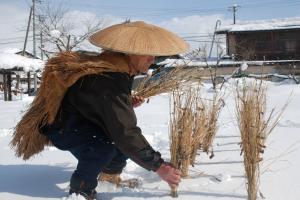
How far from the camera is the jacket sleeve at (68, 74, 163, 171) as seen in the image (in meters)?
1.97

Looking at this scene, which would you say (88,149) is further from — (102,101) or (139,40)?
(139,40)

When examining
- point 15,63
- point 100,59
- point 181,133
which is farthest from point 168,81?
point 15,63

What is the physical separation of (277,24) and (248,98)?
23.6 metres

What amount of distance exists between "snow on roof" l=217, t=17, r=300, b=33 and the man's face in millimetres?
22823

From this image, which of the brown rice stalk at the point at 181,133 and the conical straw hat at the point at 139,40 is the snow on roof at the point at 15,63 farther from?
the conical straw hat at the point at 139,40

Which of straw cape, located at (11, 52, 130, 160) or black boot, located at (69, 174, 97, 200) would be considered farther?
black boot, located at (69, 174, 97, 200)

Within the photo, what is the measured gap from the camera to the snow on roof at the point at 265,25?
78.8ft

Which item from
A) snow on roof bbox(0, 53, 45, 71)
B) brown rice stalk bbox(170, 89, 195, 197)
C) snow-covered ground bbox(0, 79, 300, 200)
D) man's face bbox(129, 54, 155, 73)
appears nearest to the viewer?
man's face bbox(129, 54, 155, 73)

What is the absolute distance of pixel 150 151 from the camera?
201 cm

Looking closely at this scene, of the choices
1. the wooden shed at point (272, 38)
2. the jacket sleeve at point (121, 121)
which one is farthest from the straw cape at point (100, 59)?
the wooden shed at point (272, 38)

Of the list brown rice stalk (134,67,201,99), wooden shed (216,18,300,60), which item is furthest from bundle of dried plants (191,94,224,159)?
wooden shed (216,18,300,60)

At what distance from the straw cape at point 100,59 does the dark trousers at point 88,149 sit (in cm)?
13

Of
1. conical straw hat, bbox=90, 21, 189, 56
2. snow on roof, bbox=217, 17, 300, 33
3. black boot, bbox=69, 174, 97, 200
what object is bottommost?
black boot, bbox=69, 174, 97, 200

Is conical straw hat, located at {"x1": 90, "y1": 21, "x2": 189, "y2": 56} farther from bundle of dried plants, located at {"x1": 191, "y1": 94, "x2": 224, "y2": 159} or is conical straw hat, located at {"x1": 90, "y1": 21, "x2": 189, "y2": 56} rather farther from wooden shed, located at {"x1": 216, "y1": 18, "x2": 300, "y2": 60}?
wooden shed, located at {"x1": 216, "y1": 18, "x2": 300, "y2": 60}
